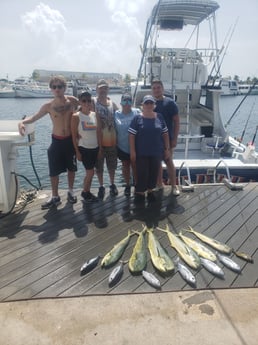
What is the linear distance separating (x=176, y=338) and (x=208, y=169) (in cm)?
426

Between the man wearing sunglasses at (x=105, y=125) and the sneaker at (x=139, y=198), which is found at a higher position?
the man wearing sunglasses at (x=105, y=125)

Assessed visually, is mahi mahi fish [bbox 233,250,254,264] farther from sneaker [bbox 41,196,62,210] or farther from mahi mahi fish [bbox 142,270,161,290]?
sneaker [bbox 41,196,62,210]

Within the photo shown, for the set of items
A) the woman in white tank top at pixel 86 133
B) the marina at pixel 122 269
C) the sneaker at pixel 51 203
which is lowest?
the marina at pixel 122 269

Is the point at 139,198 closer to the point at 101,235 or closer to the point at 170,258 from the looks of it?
the point at 101,235

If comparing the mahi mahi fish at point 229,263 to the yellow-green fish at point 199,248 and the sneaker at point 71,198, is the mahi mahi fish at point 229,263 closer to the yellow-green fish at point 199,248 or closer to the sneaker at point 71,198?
the yellow-green fish at point 199,248

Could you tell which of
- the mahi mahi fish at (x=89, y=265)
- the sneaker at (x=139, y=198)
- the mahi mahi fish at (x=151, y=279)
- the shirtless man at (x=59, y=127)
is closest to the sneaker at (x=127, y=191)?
the sneaker at (x=139, y=198)

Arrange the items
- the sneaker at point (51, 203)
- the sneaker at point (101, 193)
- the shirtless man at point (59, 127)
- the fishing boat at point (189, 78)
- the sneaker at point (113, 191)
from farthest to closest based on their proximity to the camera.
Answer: the fishing boat at point (189, 78)
the sneaker at point (113, 191)
the sneaker at point (101, 193)
the sneaker at point (51, 203)
the shirtless man at point (59, 127)

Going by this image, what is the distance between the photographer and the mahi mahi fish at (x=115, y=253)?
286 centimetres

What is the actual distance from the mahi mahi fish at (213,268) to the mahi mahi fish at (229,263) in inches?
4.1

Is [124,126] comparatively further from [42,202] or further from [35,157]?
[35,157]

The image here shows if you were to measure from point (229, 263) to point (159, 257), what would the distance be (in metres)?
0.67

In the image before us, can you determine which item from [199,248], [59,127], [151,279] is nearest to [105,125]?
[59,127]

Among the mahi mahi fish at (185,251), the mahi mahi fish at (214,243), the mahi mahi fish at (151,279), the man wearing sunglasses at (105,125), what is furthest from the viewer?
the man wearing sunglasses at (105,125)

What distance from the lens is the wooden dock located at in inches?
101
